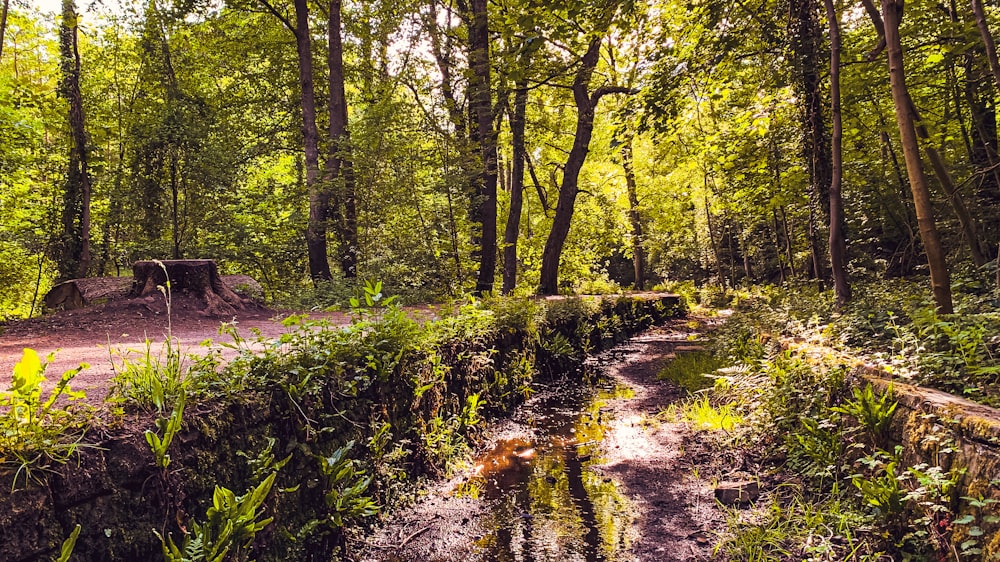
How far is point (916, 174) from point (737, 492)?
300cm

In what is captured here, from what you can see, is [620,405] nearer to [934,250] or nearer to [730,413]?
[730,413]

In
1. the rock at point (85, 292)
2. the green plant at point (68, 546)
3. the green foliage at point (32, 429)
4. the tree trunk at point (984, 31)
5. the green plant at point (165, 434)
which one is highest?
the tree trunk at point (984, 31)

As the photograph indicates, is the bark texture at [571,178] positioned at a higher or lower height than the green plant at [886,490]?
higher

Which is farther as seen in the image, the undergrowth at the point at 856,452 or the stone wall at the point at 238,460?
the undergrowth at the point at 856,452

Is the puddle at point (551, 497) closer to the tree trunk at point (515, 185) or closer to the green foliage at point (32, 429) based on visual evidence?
the green foliage at point (32, 429)

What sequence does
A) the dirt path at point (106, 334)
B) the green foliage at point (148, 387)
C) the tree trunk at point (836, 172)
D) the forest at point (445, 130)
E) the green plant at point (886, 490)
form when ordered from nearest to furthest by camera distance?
the green foliage at point (148, 387) < the green plant at point (886, 490) < the dirt path at point (106, 334) < the tree trunk at point (836, 172) < the forest at point (445, 130)

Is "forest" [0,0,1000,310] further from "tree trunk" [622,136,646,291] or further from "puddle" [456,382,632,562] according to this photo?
"tree trunk" [622,136,646,291]

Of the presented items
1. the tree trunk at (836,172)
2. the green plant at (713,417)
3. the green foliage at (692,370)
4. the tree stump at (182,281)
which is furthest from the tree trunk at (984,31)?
the tree stump at (182,281)

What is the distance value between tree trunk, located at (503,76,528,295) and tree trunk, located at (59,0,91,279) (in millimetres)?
8750

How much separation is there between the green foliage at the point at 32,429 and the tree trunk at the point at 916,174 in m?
5.65

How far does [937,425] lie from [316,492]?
375 centimetres

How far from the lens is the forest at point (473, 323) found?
2.64 m

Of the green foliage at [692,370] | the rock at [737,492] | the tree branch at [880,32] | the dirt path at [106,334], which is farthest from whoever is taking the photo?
the green foliage at [692,370]

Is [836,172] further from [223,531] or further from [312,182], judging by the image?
[312,182]
